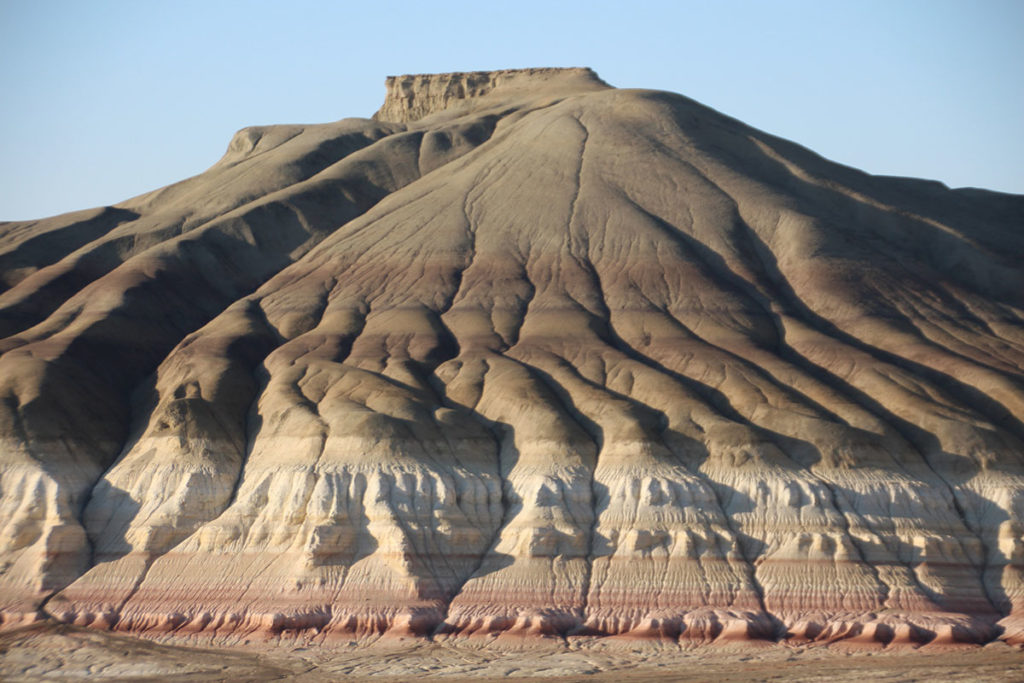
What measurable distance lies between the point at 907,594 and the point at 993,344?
31.6 metres

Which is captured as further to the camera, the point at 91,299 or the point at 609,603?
the point at 91,299

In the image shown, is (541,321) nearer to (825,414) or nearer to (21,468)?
(825,414)

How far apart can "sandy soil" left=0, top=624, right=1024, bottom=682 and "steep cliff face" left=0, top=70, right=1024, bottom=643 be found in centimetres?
200

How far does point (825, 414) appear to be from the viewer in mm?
80312

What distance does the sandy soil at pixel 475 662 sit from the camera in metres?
59.3

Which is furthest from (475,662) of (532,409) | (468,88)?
(468,88)

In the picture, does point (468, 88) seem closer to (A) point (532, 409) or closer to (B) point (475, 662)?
(A) point (532, 409)

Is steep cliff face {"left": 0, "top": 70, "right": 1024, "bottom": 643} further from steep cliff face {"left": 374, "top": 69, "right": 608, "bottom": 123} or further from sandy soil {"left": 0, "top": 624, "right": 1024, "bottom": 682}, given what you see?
steep cliff face {"left": 374, "top": 69, "right": 608, "bottom": 123}

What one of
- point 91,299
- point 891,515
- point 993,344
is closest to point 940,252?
point 993,344

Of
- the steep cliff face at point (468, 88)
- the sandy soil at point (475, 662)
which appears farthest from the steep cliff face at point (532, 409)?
the steep cliff face at point (468, 88)

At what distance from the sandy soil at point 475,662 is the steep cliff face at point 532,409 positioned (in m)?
2.00

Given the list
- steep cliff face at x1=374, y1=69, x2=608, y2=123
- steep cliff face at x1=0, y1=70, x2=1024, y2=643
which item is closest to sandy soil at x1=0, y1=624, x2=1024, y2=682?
steep cliff face at x1=0, y1=70, x2=1024, y2=643

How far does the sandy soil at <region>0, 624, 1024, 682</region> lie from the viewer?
2336 inches

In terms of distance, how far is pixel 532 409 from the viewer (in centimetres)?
7988
